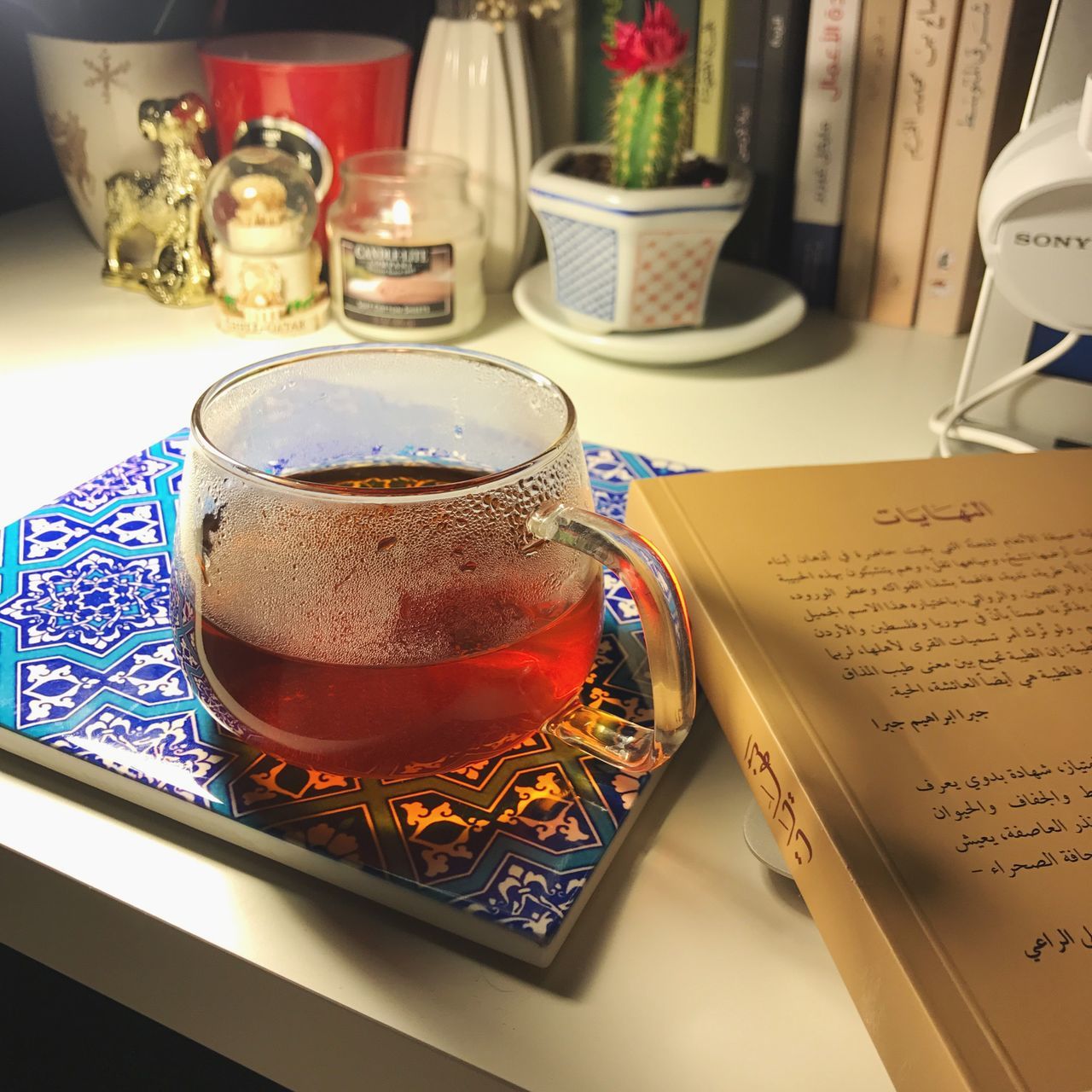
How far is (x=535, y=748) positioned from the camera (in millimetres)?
428

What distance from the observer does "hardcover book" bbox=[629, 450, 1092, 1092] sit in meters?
0.30

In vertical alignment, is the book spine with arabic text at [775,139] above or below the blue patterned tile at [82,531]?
above

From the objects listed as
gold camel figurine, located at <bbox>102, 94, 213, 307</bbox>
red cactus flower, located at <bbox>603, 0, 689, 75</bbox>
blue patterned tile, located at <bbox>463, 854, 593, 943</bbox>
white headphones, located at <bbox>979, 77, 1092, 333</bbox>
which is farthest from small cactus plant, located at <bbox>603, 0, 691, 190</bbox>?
blue patterned tile, located at <bbox>463, 854, 593, 943</bbox>

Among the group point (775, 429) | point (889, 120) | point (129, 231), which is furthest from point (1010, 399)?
point (129, 231)

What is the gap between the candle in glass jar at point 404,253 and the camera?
0.83 meters

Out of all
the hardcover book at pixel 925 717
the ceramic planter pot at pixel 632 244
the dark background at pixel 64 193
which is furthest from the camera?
the ceramic planter pot at pixel 632 244

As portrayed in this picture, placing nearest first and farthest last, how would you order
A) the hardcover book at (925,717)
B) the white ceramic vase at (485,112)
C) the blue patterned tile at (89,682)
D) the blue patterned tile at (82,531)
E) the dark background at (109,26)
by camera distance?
the hardcover book at (925,717)
the blue patterned tile at (89,682)
the blue patterned tile at (82,531)
the white ceramic vase at (485,112)
the dark background at (109,26)

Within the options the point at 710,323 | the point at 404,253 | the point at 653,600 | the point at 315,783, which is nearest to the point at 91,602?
the point at 315,783

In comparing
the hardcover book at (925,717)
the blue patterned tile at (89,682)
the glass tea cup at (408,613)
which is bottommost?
the blue patterned tile at (89,682)

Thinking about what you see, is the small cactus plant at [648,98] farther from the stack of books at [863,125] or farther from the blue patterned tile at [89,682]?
the blue patterned tile at [89,682]

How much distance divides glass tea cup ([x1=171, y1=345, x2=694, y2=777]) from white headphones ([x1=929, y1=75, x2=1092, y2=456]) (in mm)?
337

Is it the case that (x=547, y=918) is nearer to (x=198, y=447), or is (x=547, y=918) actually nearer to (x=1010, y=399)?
(x=198, y=447)

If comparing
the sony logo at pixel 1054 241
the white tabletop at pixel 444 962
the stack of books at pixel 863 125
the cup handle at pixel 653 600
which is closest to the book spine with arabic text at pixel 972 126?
the stack of books at pixel 863 125

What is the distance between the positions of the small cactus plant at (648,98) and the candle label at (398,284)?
0.15 m
